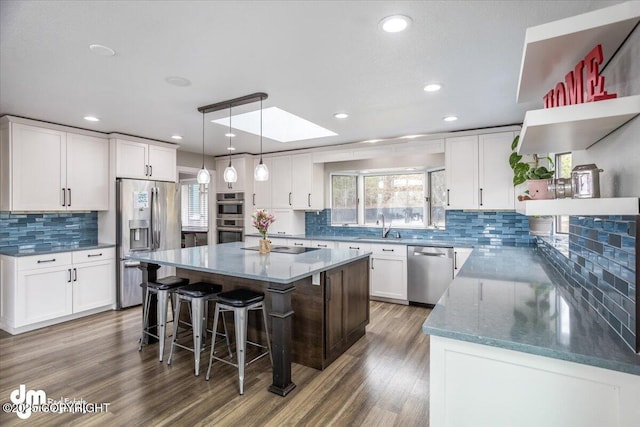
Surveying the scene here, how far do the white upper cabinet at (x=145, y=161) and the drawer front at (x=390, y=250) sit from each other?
10.6 ft

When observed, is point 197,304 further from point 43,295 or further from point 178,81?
point 43,295

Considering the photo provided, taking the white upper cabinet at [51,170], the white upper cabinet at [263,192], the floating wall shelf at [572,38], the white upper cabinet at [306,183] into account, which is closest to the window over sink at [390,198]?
the white upper cabinet at [306,183]

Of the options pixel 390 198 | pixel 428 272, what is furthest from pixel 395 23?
pixel 390 198

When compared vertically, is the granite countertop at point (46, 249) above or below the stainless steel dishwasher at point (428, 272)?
above

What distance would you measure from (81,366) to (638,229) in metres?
3.69

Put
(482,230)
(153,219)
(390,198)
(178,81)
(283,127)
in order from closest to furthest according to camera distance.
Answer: (178,81), (482,230), (153,219), (283,127), (390,198)

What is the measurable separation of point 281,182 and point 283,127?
119 cm

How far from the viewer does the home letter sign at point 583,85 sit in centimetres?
120

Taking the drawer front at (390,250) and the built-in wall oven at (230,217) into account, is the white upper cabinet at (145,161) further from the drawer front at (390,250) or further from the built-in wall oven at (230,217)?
the drawer front at (390,250)

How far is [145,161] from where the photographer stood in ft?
15.5

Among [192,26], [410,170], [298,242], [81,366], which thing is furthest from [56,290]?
[410,170]

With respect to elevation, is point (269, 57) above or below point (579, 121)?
above

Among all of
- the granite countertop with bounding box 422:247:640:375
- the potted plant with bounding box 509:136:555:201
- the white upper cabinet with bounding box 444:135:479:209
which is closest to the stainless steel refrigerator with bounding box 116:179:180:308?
the white upper cabinet with bounding box 444:135:479:209

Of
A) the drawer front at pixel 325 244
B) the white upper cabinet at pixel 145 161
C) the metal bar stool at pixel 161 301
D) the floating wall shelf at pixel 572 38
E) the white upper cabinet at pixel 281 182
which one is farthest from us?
the white upper cabinet at pixel 281 182
